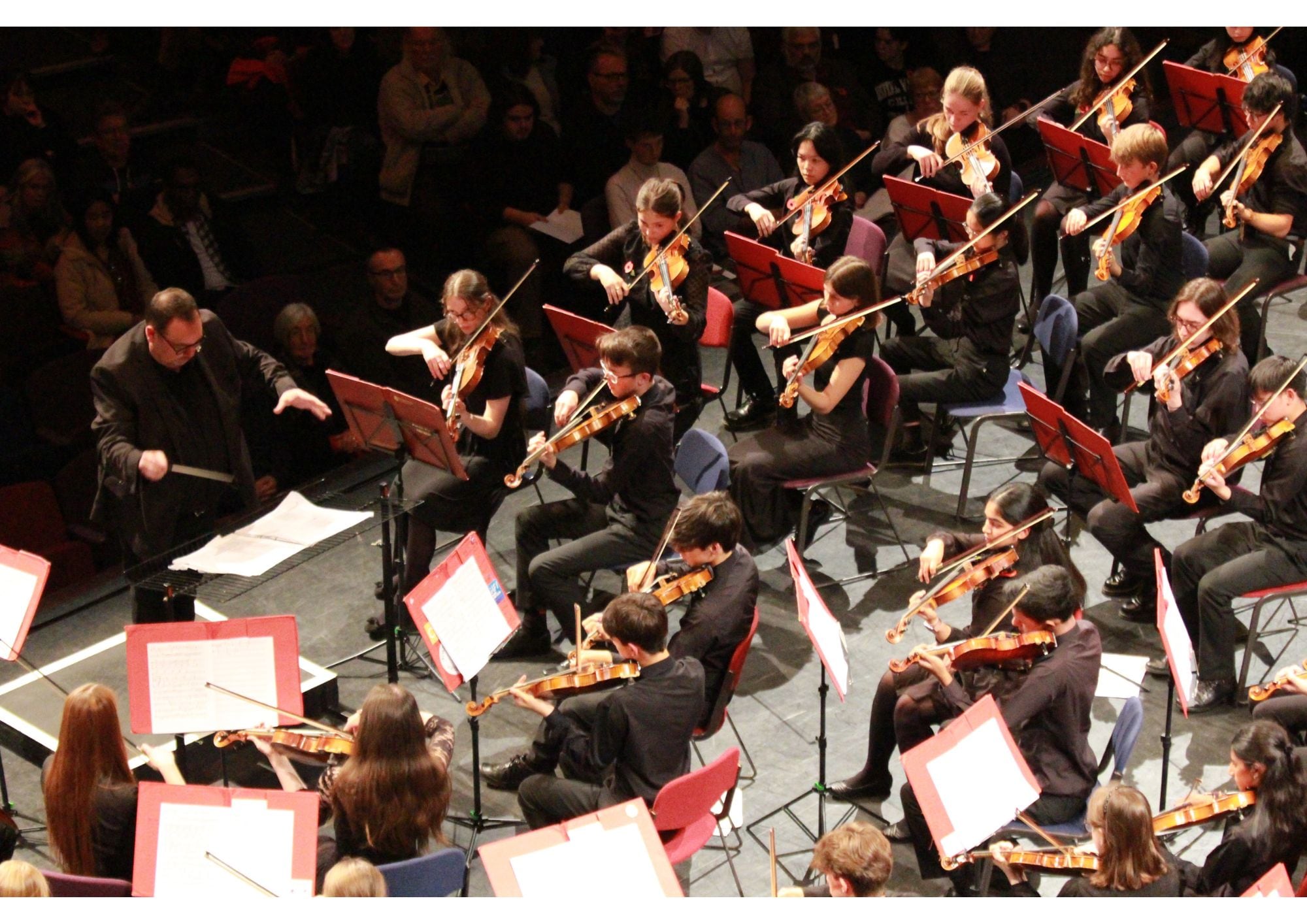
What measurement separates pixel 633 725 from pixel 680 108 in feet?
17.1

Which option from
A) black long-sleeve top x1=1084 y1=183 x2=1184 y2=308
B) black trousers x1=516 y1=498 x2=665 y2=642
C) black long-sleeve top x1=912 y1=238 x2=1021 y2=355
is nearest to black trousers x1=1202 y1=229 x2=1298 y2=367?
black long-sleeve top x1=1084 y1=183 x2=1184 y2=308

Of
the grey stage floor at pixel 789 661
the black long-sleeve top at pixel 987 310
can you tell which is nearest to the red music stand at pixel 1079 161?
the black long-sleeve top at pixel 987 310

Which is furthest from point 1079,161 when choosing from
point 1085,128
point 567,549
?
point 567,549

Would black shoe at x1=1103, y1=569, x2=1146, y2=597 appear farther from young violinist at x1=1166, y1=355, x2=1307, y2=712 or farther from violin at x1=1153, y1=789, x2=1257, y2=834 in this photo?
violin at x1=1153, y1=789, x2=1257, y2=834

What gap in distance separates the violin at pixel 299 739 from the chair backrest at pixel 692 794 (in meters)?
1.00

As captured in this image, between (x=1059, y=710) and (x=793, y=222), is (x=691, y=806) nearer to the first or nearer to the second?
(x=1059, y=710)

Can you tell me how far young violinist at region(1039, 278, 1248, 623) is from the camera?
6273 mm

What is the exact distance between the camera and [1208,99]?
8.43 m

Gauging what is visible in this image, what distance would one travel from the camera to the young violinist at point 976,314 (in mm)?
7051

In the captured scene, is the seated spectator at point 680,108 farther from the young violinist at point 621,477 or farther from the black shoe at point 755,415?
the young violinist at point 621,477

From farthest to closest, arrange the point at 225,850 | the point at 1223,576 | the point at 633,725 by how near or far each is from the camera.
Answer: the point at 1223,576, the point at 633,725, the point at 225,850

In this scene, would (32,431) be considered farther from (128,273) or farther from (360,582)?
(360,582)

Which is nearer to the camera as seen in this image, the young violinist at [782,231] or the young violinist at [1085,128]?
the young violinist at [782,231]

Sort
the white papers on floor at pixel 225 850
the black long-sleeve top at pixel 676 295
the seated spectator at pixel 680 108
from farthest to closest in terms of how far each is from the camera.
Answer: the seated spectator at pixel 680 108 < the black long-sleeve top at pixel 676 295 < the white papers on floor at pixel 225 850
